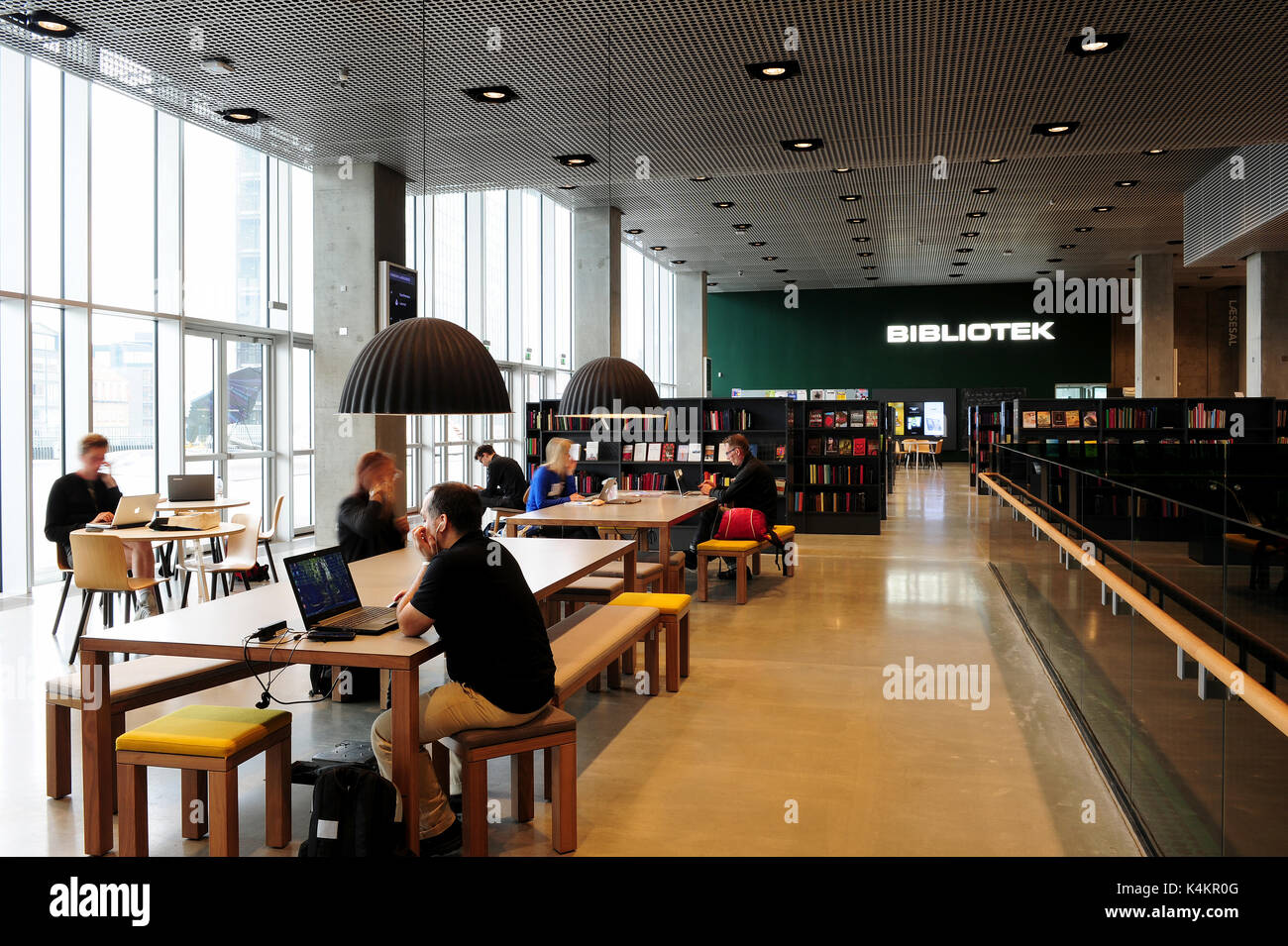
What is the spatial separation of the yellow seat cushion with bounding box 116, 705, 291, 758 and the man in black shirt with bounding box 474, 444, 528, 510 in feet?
22.7

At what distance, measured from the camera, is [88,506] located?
7.30m

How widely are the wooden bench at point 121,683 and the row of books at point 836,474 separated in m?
9.67

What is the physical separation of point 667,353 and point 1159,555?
21867mm

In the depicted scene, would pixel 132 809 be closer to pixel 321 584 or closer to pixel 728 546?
pixel 321 584

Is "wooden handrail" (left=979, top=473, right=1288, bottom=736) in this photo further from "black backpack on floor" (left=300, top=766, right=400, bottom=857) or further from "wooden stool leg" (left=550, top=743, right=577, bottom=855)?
"black backpack on floor" (left=300, top=766, right=400, bottom=857)

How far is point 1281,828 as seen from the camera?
2377mm

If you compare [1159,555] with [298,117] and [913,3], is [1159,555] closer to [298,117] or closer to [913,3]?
[913,3]

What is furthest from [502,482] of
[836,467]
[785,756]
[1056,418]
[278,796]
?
[1056,418]

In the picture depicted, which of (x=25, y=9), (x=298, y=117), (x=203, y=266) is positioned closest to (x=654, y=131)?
(x=298, y=117)

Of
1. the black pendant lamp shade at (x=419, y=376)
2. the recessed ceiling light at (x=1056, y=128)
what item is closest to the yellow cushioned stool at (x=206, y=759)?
the black pendant lamp shade at (x=419, y=376)

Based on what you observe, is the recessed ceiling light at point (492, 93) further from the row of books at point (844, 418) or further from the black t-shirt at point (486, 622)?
the row of books at point (844, 418)

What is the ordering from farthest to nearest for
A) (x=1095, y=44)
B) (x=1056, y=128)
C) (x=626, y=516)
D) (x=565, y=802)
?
(x=1056, y=128) < (x=626, y=516) < (x=1095, y=44) < (x=565, y=802)

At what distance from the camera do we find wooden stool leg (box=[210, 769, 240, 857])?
3.18 m

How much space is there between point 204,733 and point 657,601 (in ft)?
9.52
